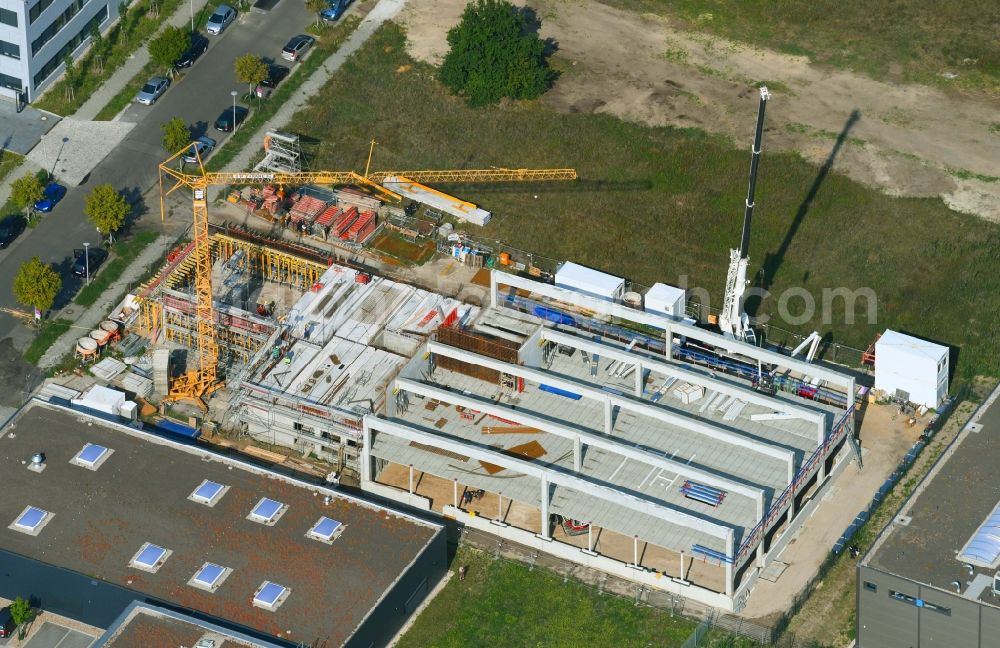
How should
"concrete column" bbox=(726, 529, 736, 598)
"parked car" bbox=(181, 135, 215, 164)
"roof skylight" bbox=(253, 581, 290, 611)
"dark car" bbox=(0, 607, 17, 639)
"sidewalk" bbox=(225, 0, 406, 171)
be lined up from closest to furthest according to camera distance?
"roof skylight" bbox=(253, 581, 290, 611)
"dark car" bbox=(0, 607, 17, 639)
"concrete column" bbox=(726, 529, 736, 598)
"parked car" bbox=(181, 135, 215, 164)
"sidewalk" bbox=(225, 0, 406, 171)

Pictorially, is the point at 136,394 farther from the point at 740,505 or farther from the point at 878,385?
the point at 878,385

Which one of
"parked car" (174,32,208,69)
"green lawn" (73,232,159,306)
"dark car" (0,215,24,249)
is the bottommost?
"green lawn" (73,232,159,306)

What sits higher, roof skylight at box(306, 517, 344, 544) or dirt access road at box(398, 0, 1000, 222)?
dirt access road at box(398, 0, 1000, 222)

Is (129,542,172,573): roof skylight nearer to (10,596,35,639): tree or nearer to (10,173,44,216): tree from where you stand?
(10,596,35,639): tree

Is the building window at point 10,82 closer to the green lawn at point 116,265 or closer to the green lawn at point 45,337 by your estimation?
the green lawn at point 116,265

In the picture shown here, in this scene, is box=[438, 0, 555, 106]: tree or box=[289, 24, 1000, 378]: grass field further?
box=[438, 0, 555, 106]: tree

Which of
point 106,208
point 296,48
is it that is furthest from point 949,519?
point 296,48

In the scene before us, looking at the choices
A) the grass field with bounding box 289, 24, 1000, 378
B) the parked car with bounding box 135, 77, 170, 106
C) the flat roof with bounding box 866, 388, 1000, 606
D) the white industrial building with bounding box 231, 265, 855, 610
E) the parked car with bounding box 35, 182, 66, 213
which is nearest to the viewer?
the flat roof with bounding box 866, 388, 1000, 606

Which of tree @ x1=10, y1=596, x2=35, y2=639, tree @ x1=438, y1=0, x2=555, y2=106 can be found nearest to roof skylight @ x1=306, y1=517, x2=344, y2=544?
tree @ x1=10, y1=596, x2=35, y2=639

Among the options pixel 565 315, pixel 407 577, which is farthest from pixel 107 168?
pixel 407 577
